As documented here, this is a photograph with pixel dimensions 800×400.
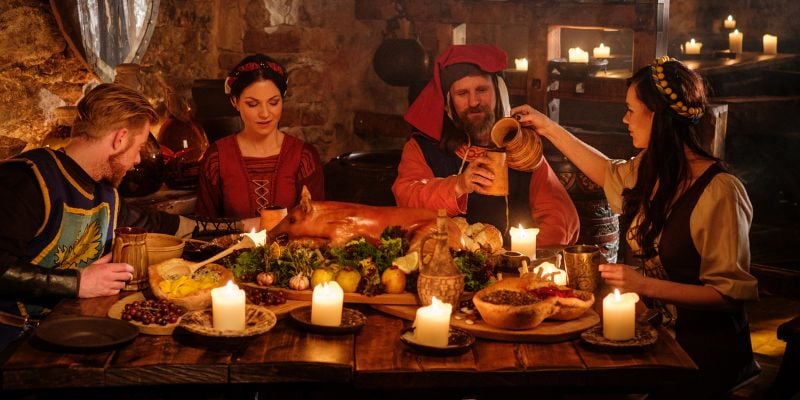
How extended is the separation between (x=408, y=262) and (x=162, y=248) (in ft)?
3.36

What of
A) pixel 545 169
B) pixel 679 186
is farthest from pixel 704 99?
pixel 545 169

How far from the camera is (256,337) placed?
3.18 meters

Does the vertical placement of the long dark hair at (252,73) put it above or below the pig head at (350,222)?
above

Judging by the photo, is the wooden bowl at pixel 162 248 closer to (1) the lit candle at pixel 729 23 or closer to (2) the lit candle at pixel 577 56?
(2) the lit candle at pixel 577 56

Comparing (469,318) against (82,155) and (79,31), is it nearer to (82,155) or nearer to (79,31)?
(82,155)

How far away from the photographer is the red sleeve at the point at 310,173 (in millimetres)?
5156

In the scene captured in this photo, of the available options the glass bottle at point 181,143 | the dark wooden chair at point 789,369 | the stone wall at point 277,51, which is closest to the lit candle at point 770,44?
the stone wall at point 277,51

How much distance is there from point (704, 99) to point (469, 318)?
141cm

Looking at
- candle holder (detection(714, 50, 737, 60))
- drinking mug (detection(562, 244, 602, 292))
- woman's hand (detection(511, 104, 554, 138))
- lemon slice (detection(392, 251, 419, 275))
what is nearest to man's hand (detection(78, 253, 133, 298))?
lemon slice (detection(392, 251, 419, 275))

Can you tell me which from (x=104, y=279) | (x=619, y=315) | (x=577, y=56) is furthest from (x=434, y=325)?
(x=577, y=56)

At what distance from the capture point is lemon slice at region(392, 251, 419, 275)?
3.60m

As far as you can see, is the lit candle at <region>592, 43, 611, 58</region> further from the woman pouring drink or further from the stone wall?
the woman pouring drink

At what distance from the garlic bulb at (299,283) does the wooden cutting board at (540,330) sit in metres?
0.43

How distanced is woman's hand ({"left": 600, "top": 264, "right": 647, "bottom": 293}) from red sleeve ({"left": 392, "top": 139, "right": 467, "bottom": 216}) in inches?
44.6
